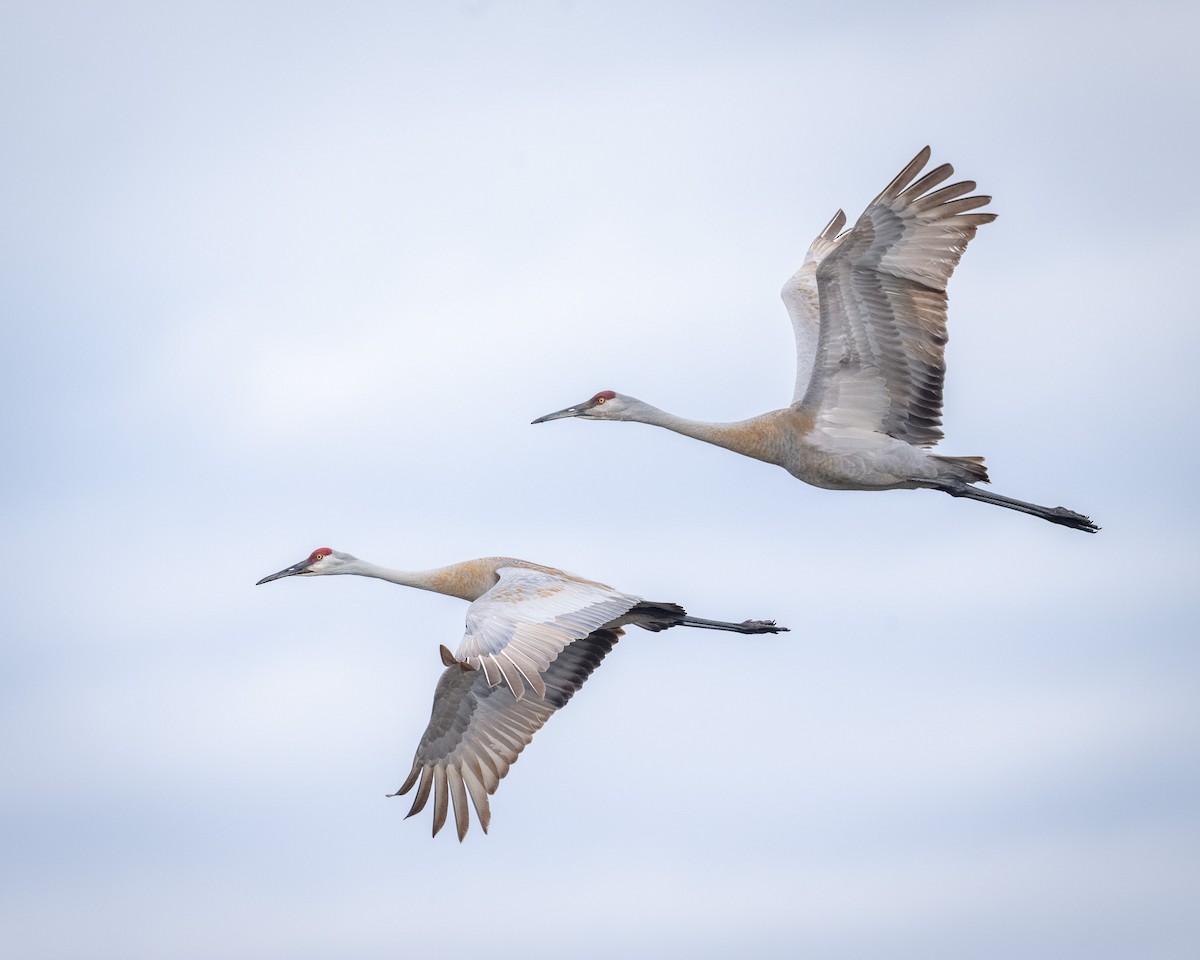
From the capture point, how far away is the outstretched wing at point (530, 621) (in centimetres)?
1620

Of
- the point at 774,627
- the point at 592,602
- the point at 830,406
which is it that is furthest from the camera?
the point at 774,627

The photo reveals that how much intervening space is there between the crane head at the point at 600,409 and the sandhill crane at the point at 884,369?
1.56ft

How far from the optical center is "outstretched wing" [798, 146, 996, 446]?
18266mm

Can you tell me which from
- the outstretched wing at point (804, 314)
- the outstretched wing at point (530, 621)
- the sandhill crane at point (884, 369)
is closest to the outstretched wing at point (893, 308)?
the sandhill crane at point (884, 369)

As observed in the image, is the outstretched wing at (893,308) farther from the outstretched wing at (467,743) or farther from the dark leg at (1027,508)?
the outstretched wing at (467,743)

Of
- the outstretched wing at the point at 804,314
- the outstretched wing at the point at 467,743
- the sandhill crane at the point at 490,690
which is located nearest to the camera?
the sandhill crane at the point at 490,690

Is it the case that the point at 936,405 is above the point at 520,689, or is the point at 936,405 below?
above

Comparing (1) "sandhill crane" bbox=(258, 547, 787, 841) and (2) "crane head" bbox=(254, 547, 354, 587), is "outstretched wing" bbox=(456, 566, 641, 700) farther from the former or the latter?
(2) "crane head" bbox=(254, 547, 354, 587)

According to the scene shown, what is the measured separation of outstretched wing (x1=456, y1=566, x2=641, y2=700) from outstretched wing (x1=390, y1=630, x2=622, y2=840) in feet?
4.14

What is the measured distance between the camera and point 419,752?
63.4ft

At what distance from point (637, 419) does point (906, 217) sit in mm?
3320

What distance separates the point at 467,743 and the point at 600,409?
10.4 ft

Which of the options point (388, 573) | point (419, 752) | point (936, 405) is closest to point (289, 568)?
point (388, 573)

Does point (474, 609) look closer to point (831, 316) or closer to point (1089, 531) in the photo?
point (831, 316)
